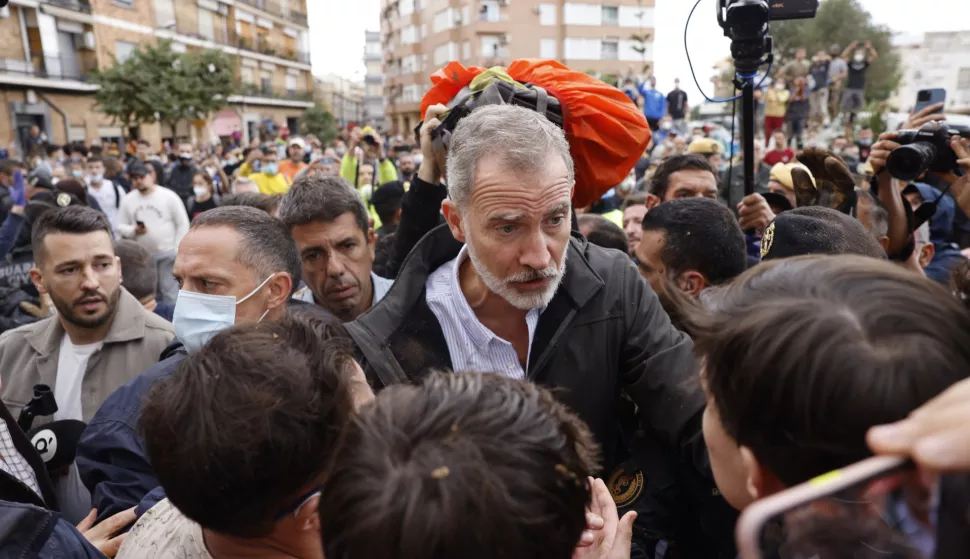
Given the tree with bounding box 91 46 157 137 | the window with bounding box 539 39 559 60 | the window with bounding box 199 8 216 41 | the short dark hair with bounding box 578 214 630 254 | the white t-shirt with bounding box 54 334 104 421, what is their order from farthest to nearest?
the window with bounding box 539 39 559 60, the window with bounding box 199 8 216 41, the tree with bounding box 91 46 157 137, the short dark hair with bounding box 578 214 630 254, the white t-shirt with bounding box 54 334 104 421

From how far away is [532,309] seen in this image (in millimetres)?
2033

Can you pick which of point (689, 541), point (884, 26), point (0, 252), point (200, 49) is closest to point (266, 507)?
point (689, 541)

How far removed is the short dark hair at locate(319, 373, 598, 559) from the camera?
869mm

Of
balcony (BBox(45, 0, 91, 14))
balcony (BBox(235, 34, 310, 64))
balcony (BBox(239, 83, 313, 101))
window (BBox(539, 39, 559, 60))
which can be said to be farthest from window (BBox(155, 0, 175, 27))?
window (BBox(539, 39, 559, 60))

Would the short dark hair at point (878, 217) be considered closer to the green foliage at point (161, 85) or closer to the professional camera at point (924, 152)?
the professional camera at point (924, 152)

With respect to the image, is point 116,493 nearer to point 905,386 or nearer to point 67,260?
point 67,260

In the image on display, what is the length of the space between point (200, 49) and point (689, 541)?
40.5 metres

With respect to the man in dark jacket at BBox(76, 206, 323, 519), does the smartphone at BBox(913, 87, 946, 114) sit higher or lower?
higher

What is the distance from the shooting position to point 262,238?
8.30 feet

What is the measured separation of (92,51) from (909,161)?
35.8m

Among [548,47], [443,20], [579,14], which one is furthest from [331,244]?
[443,20]

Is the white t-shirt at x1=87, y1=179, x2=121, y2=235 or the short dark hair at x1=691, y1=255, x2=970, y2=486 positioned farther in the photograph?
the white t-shirt at x1=87, y1=179, x2=121, y2=235

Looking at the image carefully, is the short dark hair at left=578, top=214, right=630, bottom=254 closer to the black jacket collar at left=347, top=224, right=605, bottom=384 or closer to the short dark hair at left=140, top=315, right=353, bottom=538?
the black jacket collar at left=347, top=224, right=605, bottom=384

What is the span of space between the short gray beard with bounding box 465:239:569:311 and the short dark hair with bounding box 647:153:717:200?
2.31m
